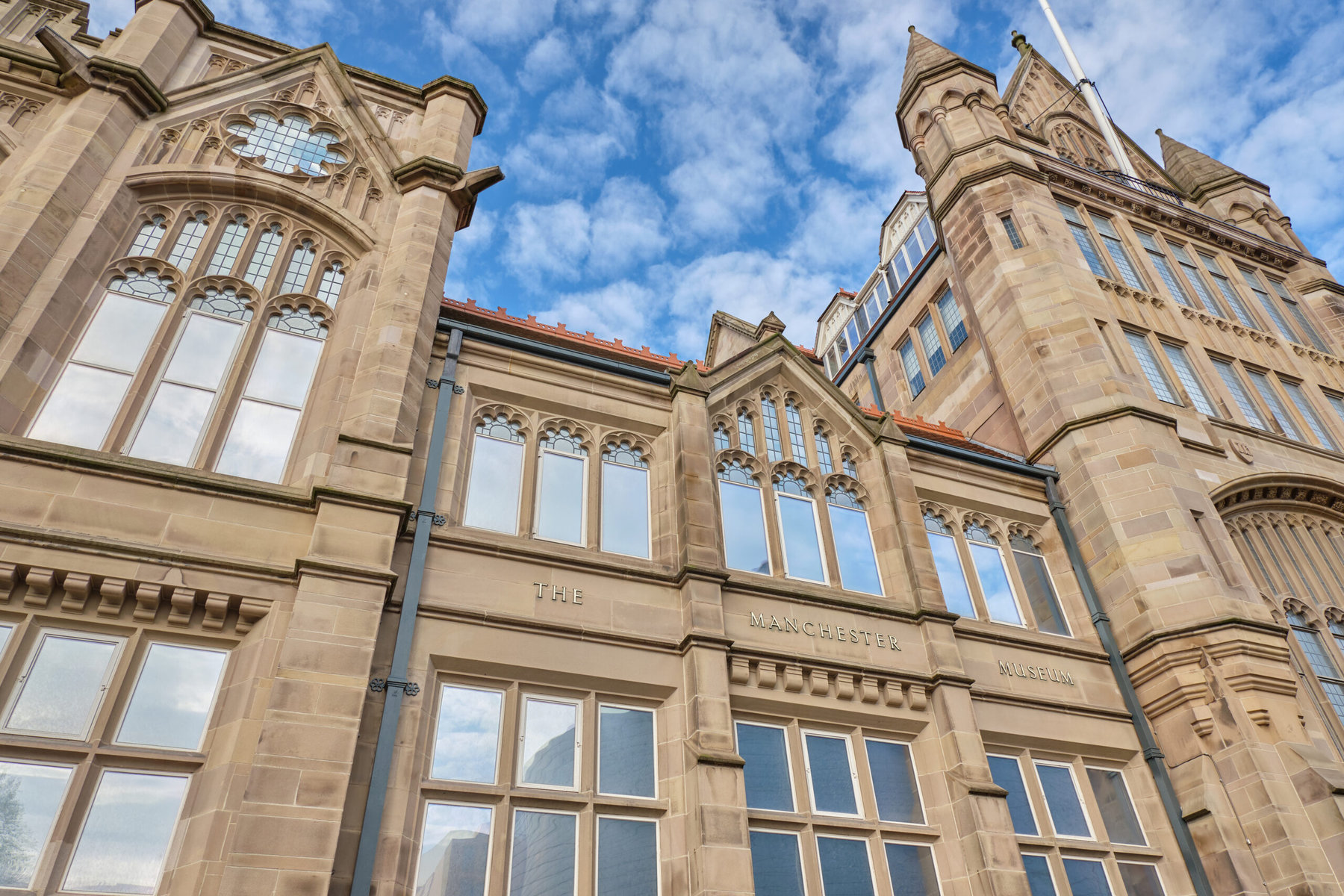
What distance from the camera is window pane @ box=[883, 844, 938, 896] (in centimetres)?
1016

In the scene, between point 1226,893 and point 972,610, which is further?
point 972,610

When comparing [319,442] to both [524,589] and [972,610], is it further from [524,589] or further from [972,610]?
[972,610]

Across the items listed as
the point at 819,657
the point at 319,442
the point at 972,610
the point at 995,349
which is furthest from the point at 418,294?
the point at 995,349

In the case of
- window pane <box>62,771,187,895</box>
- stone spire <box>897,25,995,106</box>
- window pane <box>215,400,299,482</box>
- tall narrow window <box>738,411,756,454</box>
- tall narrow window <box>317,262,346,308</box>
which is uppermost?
stone spire <box>897,25,995,106</box>

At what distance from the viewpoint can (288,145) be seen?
545 inches

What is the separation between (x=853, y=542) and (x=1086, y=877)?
5.00 meters

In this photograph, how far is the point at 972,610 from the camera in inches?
533

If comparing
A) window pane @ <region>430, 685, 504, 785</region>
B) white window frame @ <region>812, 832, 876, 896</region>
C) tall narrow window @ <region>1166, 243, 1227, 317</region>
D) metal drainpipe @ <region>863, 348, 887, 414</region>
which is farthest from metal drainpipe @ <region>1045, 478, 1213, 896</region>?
metal drainpipe @ <region>863, 348, 887, 414</region>

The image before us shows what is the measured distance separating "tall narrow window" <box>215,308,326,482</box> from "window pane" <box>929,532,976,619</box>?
8645mm

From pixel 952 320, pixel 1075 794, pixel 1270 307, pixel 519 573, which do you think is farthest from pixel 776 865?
pixel 1270 307

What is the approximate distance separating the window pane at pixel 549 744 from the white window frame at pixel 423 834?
49 centimetres

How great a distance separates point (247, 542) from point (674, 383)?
601 cm

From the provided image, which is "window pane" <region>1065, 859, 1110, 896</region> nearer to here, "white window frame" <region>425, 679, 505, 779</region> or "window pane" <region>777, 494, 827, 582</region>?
"window pane" <region>777, 494, 827, 582</region>

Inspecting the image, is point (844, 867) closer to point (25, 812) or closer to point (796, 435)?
point (796, 435)
